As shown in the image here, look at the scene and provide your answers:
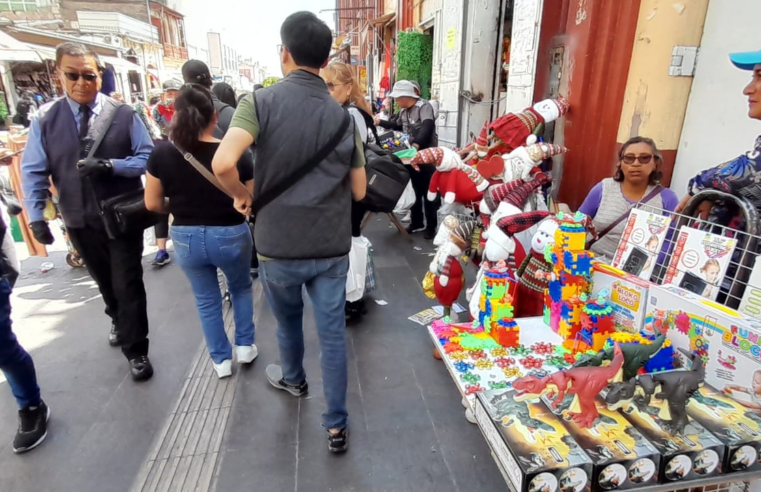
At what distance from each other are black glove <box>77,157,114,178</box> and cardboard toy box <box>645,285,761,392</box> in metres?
2.71

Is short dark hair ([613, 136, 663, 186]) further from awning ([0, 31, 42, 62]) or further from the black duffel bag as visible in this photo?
awning ([0, 31, 42, 62])

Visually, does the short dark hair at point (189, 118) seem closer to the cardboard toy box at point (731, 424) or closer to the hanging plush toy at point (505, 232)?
the hanging plush toy at point (505, 232)

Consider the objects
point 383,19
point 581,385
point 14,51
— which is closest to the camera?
point 581,385

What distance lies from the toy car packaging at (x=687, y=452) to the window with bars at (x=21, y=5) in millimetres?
38974

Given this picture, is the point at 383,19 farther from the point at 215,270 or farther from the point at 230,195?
the point at 230,195

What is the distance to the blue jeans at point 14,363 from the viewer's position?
2008 millimetres

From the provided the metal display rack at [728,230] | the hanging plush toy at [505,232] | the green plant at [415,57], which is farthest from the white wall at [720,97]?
the green plant at [415,57]

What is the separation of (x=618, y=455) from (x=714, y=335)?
60 cm

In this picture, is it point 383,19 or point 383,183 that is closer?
point 383,183

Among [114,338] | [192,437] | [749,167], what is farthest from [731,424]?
[114,338]

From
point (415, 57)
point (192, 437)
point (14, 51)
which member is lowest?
point (192, 437)

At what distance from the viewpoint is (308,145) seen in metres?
1.71

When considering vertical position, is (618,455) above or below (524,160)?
below

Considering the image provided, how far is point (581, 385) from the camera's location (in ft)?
4.20
